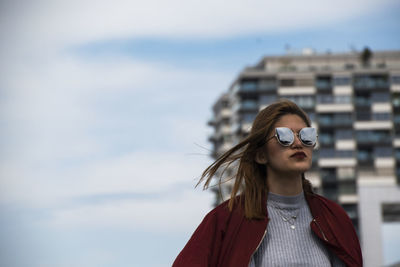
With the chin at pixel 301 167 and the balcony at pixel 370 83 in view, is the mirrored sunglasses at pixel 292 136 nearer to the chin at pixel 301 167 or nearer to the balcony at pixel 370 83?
the chin at pixel 301 167

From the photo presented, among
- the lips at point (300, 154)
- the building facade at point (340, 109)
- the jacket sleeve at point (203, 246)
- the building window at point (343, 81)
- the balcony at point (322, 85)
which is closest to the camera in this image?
the jacket sleeve at point (203, 246)

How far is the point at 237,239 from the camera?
371cm

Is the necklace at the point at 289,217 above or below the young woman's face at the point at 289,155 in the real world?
below

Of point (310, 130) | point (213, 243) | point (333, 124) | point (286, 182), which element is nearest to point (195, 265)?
point (213, 243)

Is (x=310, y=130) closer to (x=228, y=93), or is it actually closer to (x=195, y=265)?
(x=195, y=265)

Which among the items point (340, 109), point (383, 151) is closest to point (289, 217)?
point (383, 151)

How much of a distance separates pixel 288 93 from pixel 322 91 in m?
4.03

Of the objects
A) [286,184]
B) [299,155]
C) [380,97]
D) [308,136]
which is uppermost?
[380,97]

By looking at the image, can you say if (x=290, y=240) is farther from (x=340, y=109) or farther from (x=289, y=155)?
(x=340, y=109)

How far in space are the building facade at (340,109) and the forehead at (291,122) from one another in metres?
75.5

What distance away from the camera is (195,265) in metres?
3.60

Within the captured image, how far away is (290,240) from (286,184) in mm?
321

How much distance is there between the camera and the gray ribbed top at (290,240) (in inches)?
145

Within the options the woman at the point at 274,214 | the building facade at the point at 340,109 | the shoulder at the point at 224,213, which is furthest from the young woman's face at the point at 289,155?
the building facade at the point at 340,109
